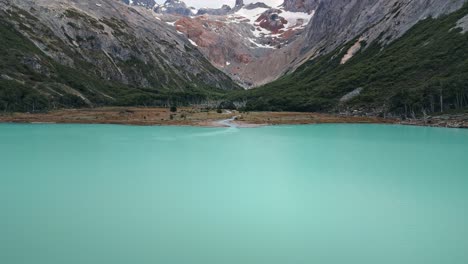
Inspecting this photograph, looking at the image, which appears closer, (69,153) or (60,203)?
(60,203)

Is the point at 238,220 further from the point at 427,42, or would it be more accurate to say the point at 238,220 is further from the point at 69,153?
the point at 427,42

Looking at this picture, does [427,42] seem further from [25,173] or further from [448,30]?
[25,173]

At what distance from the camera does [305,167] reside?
60062 millimetres

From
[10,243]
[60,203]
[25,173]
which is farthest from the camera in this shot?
[25,173]

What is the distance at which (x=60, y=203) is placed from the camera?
130ft

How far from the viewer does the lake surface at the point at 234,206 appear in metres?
28.1

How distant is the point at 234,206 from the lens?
3959cm

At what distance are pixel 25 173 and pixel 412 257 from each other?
4589cm

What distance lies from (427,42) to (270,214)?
169559 mm

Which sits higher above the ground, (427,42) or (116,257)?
(427,42)

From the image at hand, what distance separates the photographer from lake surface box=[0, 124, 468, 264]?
28078 millimetres

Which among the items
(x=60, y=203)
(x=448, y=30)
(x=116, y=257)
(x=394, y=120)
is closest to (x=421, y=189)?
(x=116, y=257)

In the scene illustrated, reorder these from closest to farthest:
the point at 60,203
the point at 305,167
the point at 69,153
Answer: the point at 60,203 → the point at 305,167 → the point at 69,153

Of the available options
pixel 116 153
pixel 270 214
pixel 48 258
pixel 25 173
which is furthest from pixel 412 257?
pixel 116 153
